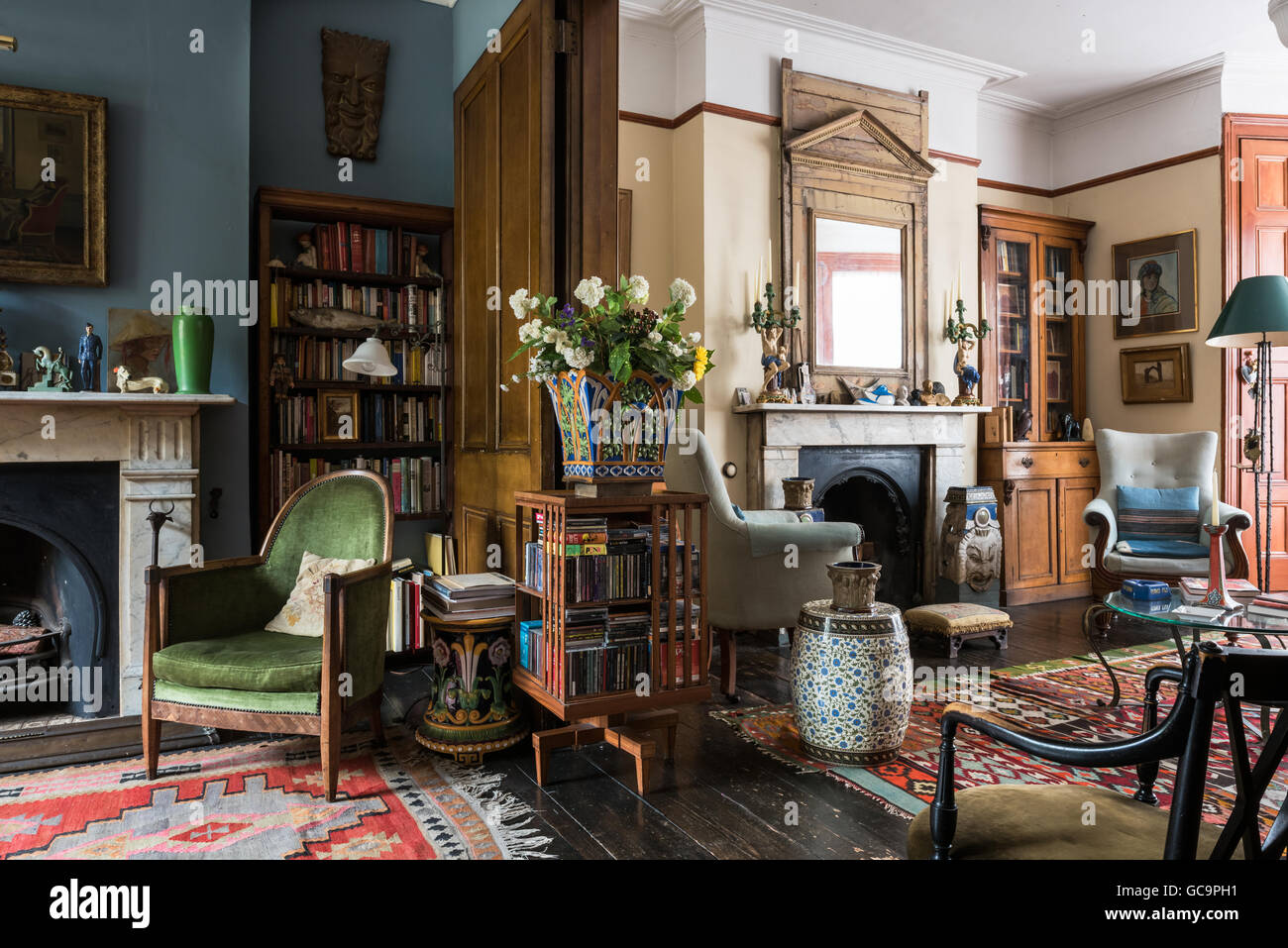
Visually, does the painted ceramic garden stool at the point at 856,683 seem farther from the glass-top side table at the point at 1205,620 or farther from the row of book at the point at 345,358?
the row of book at the point at 345,358

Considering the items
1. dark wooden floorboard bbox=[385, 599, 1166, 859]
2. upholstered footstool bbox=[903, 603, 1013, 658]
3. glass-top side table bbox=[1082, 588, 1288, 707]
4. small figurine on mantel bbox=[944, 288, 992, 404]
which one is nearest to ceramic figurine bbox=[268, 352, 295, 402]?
dark wooden floorboard bbox=[385, 599, 1166, 859]

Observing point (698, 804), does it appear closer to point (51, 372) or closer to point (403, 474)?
point (403, 474)

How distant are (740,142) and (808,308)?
1.09 m

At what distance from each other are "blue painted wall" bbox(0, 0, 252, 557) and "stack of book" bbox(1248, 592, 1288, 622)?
13.3 feet

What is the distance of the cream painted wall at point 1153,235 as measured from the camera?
6.00 m

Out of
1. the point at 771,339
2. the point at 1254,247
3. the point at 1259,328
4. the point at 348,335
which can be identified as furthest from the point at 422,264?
the point at 1254,247

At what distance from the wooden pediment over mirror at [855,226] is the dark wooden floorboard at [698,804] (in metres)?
2.83

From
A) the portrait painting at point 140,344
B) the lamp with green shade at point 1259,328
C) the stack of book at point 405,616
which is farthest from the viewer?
the lamp with green shade at point 1259,328

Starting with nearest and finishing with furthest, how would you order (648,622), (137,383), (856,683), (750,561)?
(648,622)
(856,683)
(137,383)
(750,561)

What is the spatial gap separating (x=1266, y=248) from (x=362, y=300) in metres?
5.99

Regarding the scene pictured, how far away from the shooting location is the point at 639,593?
2799mm

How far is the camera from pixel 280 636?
3.12 meters

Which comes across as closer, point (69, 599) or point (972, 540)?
point (69, 599)

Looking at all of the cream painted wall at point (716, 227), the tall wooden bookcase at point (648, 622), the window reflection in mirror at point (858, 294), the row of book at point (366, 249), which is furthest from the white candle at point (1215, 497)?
the row of book at point (366, 249)
